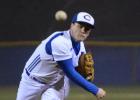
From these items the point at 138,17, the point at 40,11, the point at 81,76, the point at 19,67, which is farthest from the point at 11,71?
the point at 81,76

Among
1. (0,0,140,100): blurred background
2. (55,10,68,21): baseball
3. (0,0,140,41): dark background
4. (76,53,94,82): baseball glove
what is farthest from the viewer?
(0,0,140,41): dark background

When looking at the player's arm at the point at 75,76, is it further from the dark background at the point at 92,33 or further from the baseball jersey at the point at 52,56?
the dark background at the point at 92,33

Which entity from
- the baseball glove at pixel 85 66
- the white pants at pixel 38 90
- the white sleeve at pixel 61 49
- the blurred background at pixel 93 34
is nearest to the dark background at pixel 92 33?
the blurred background at pixel 93 34

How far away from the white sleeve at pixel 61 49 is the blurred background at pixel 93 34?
5.26 metres

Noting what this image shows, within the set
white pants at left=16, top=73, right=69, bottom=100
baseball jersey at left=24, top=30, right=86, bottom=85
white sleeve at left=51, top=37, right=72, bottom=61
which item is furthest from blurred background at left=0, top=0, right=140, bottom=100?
white sleeve at left=51, top=37, right=72, bottom=61

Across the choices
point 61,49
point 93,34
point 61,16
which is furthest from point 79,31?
point 93,34

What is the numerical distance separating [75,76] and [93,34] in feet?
20.6

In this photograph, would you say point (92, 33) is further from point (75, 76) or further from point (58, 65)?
point (75, 76)

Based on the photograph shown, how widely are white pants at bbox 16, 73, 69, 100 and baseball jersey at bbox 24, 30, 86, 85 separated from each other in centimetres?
6

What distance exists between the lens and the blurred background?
10.1 m

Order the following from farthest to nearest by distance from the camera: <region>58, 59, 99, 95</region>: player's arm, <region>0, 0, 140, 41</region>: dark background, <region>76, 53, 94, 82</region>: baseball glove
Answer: <region>0, 0, 140, 41</region>: dark background → <region>76, 53, 94, 82</region>: baseball glove → <region>58, 59, 99, 95</region>: player's arm

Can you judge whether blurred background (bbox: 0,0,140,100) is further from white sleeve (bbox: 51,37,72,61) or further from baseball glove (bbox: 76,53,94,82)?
white sleeve (bbox: 51,37,72,61)

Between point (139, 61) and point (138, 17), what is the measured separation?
1205mm

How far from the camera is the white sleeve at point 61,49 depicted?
4539mm
